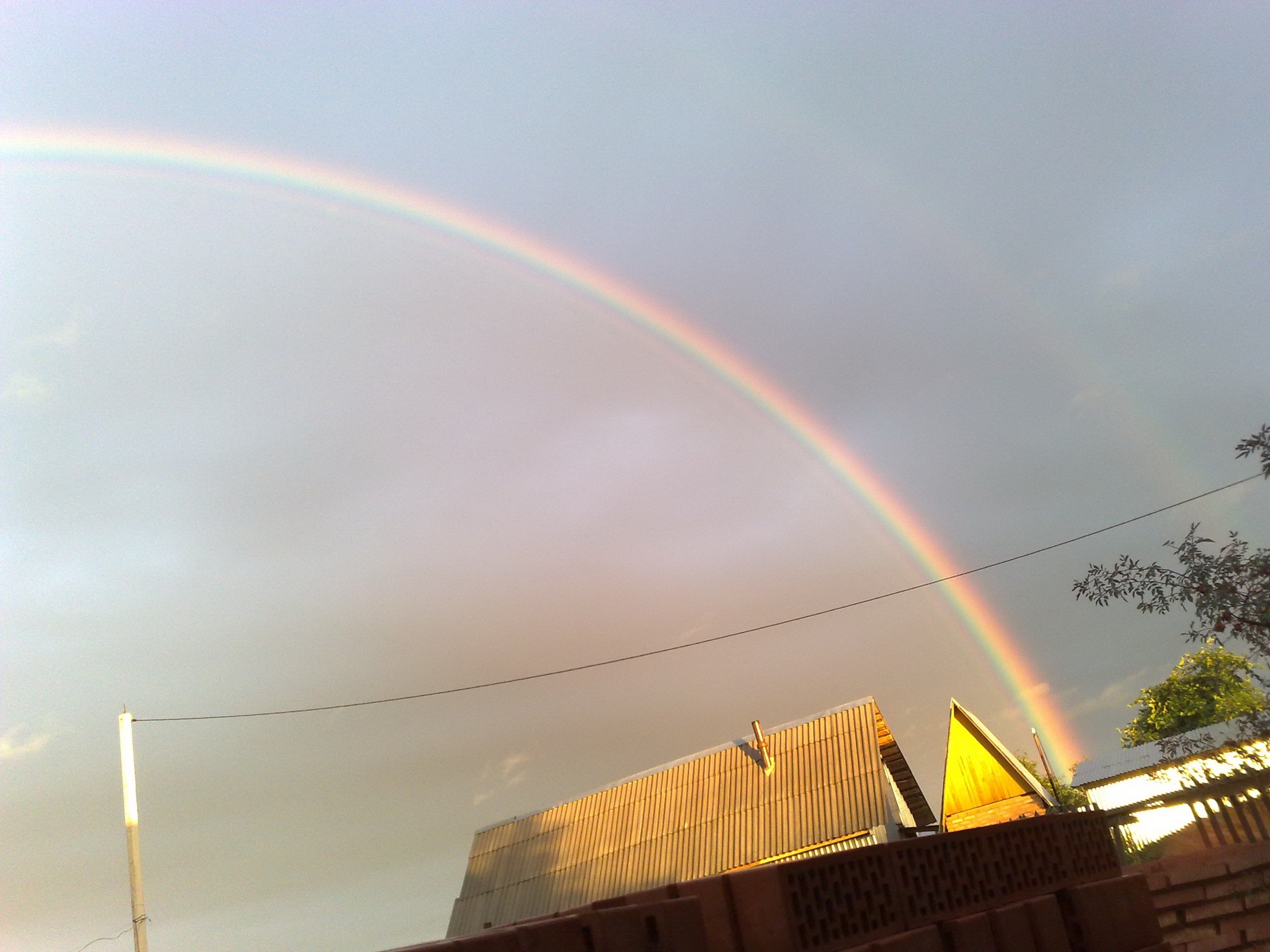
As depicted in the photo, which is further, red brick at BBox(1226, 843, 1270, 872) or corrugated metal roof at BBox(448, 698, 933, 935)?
corrugated metal roof at BBox(448, 698, 933, 935)

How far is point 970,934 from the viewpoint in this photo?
676 cm

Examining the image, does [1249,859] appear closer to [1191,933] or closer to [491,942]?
[1191,933]

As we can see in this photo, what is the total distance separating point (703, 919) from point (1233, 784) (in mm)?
9983

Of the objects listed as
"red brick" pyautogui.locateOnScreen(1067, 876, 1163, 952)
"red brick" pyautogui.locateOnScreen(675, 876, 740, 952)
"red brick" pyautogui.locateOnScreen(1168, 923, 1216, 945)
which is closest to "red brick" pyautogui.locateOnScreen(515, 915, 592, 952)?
"red brick" pyautogui.locateOnScreen(675, 876, 740, 952)

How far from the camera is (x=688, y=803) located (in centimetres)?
2664

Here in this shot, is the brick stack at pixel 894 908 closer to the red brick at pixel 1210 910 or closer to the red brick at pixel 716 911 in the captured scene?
the red brick at pixel 716 911

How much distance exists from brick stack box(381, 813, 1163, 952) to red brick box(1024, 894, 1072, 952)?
0.01 meters

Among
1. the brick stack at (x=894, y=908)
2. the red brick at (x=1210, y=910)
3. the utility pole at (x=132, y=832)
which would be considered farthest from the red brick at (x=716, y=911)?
the utility pole at (x=132, y=832)

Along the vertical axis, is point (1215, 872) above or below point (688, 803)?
below

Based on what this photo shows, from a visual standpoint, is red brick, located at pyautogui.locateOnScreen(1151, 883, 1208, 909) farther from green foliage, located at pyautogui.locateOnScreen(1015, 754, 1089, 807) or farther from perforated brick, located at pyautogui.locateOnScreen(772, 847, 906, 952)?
green foliage, located at pyautogui.locateOnScreen(1015, 754, 1089, 807)

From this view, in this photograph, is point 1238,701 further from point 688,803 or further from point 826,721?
point 688,803

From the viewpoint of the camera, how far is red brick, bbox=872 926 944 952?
5992mm

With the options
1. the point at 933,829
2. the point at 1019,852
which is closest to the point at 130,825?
the point at 1019,852

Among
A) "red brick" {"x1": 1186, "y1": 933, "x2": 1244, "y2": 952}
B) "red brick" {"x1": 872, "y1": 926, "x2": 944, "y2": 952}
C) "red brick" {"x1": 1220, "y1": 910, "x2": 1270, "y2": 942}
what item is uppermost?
"red brick" {"x1": 872, "y1": 926, "x2": 944, "y2": 952}
